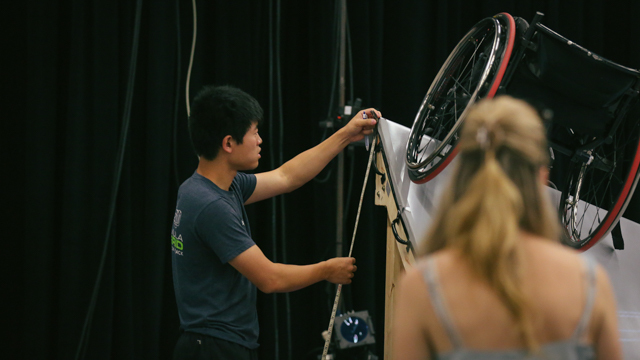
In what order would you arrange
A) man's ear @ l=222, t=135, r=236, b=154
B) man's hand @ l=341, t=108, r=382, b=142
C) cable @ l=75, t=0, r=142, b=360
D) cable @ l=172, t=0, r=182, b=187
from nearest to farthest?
man's ear @ l=222, t=135, r=236, b=154 < man's hand @ l=341, t=108, r=382, b=142 < cable @ l=75, t=0, r=142, b=360 < cable @ l=172, t=0, r=182, b=187

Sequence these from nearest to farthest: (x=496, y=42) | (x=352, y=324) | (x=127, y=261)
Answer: (x=496, y=42)
(x=352, y=324)
(x=127, y=261)

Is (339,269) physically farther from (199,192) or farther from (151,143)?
(151,143)

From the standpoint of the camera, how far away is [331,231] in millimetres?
2369

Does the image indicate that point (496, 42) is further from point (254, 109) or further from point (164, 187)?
point (164, 187)

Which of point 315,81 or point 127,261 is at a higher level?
point 315,81

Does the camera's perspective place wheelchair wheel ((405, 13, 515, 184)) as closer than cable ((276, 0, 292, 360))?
Yes

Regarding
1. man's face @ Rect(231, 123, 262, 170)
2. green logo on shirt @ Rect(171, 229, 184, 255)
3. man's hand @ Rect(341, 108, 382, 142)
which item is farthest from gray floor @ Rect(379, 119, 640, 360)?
green logo on shirt @ Rect(171, 229, 184, 255)

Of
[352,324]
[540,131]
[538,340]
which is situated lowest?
[352,324]

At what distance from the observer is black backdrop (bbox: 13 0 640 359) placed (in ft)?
6.98

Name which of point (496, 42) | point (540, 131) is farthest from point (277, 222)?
point (540, 131)

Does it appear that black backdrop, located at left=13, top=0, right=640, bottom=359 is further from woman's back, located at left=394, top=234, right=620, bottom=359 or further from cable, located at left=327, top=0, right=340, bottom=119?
woman's back, located at left=394, top=234, right=620, bottom=359

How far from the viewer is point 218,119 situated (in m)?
→ 1.50

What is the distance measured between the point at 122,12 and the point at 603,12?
235 cm

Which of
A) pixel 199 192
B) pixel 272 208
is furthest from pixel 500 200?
pixel 272 208
